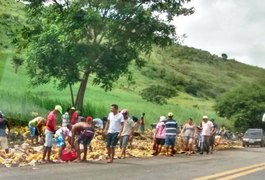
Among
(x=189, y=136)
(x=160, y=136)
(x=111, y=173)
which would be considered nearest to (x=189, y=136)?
(x=189, y=136)

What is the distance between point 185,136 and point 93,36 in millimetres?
10512

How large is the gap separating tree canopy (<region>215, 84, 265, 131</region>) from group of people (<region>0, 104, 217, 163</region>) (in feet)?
173

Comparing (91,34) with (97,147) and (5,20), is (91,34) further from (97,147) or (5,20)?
(5,20)

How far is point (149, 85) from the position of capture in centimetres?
9094

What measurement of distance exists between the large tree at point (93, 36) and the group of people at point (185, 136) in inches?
276

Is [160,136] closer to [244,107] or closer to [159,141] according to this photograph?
[159,141]

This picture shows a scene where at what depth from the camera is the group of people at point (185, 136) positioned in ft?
79.4

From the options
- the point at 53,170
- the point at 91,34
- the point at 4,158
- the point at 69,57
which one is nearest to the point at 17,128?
the point at 69,57

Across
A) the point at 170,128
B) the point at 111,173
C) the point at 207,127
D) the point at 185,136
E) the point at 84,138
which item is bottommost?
the point at 111,173

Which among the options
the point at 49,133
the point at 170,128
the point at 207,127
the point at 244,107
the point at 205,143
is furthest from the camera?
the point at 244,107

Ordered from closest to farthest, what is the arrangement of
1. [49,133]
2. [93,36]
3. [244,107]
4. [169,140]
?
[49,133] < [169,140] < [93,36] < [244,107]

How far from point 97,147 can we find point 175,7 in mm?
12961

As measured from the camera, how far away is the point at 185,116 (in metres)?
61.4

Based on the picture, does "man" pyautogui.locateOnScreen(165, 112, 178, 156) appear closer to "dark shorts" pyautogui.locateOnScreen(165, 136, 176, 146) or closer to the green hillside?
"dark shorts" pyautogui.locateOnScreen(165, 136, 176, 146)
